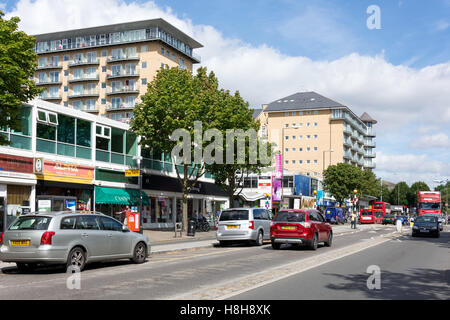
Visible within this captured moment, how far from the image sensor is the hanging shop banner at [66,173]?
26.0m

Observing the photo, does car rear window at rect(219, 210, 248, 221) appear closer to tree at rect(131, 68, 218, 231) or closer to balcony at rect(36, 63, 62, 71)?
tree at rect(131, 68, 218, 231)

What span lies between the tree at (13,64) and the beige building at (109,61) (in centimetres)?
5767

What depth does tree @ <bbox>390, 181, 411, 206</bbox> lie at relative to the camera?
481ft

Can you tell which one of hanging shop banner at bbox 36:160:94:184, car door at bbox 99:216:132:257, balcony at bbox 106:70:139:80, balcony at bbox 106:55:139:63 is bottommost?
car door at bbox 99:216:132:257

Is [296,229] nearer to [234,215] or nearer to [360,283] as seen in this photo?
[234,215]

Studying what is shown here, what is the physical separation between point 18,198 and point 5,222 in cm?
158

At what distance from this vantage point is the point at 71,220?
510 inches

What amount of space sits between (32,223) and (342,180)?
6796cm

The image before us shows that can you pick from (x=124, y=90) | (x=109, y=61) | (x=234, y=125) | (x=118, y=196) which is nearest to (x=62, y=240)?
(x=118, y=196)

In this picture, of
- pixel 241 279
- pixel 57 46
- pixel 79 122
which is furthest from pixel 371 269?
pixel 57 46

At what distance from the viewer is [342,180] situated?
76312 mm

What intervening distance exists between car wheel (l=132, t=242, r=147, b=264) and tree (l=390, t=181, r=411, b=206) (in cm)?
14117

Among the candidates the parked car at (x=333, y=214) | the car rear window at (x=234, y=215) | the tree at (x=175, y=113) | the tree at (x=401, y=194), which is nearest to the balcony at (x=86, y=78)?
the parked car at (x=333, y=214)

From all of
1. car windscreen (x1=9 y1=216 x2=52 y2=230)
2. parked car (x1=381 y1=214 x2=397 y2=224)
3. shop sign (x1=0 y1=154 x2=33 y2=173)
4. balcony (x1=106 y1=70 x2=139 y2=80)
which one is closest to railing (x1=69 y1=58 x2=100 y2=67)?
balcony (x1=106 y1=70 x2=139 y2=80)
